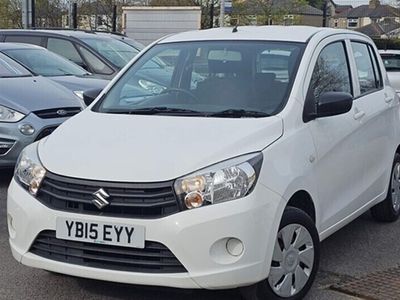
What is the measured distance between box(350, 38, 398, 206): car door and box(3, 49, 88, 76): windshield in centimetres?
511

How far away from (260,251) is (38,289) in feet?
5.06

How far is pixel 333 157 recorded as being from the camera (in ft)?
15.7

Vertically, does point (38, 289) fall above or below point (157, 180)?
below

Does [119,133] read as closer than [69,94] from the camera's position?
Yes

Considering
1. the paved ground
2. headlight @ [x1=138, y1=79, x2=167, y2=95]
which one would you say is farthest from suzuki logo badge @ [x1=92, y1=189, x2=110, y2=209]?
headlight @ [x1=138, y1=79, x2=167, y2=95]

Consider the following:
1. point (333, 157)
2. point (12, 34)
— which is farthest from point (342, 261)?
point (12, 34)

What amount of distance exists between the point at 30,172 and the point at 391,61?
33.5 ft

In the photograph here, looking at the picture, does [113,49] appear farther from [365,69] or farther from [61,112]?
[365,69]

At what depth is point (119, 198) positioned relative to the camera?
3.83 metres

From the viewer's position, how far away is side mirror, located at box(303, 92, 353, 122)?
4.61m

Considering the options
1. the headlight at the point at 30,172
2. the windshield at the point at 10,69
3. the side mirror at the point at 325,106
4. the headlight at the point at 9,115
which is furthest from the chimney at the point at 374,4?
the headlight at the point at 30,172

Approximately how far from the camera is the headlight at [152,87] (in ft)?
16.8

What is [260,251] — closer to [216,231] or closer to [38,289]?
[216,231]

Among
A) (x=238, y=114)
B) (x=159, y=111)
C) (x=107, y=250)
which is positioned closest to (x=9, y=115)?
(x=159, y=111)
